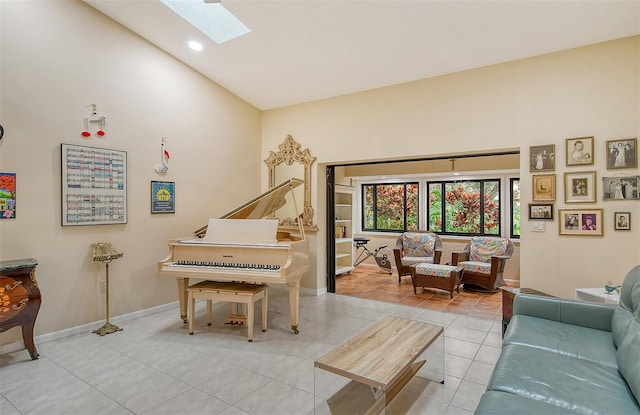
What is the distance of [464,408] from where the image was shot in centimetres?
226

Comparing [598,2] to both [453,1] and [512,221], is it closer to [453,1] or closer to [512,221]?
[453,1]

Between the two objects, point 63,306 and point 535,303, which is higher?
point 535,303

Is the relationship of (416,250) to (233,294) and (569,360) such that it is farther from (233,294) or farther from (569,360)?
(569,360)

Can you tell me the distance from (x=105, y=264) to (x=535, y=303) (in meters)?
4.46

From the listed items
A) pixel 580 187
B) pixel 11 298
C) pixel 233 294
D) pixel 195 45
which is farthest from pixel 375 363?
pixel 195 45

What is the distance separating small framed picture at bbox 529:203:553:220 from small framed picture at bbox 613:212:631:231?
54 centimetres

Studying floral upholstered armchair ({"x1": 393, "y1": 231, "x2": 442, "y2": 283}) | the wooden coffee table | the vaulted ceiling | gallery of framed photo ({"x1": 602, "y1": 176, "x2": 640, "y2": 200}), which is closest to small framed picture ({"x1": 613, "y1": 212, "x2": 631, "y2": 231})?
gallery of framed photo ({"x1": 602, "y1": 176, "x2": 640, "y2": 200})

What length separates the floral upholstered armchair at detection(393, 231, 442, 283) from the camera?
630 centimetres

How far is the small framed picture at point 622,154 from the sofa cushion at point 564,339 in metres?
1.83

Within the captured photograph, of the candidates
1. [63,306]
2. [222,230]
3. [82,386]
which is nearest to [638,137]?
[222,230]

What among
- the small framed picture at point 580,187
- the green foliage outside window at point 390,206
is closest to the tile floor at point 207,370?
the small framed picture at point 580,187

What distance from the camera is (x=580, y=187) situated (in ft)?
11.4

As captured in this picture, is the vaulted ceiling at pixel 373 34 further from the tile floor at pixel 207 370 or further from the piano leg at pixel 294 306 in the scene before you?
the tile floor at pixel 207 370

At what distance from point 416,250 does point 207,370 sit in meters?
4.90
